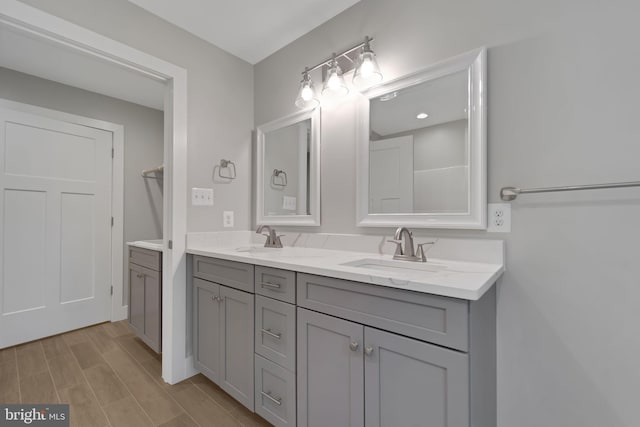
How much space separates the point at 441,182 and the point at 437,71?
53 centimetres

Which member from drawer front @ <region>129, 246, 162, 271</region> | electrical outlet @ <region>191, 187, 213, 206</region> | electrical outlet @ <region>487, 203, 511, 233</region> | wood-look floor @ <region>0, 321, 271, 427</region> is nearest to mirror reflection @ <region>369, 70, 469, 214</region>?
electrical outlet @ <region>487, 203, 511, 233</region>

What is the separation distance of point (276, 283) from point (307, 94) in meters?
1.21

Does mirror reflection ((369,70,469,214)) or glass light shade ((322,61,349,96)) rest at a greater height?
glass light shade ((322,61,349,96))

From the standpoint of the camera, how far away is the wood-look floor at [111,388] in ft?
4.88

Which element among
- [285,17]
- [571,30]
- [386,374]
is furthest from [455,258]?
[285,17]

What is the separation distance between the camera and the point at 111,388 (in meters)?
1.74

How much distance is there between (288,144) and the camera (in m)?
2.02

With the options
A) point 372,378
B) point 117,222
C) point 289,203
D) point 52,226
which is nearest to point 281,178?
point 289,203

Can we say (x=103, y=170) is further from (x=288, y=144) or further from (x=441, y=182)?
(x=441, y=182)

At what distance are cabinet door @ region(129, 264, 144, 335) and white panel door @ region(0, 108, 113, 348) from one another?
0.71 metres

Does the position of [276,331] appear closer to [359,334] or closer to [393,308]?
[359,334]

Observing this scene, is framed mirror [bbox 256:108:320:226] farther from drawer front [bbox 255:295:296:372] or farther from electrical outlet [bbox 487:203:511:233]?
electrical outlet [bbox 487:203:511:233]

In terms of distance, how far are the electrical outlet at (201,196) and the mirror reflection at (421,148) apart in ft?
3.81

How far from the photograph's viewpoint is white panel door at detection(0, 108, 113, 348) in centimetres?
231
